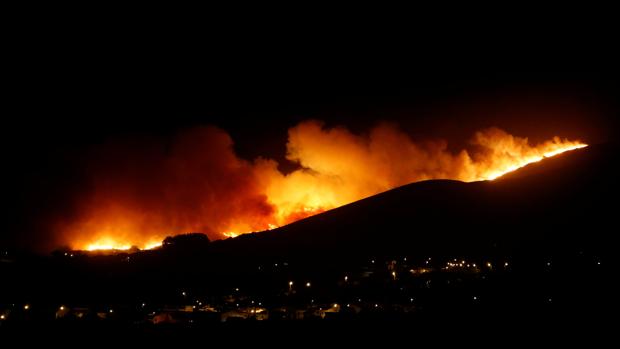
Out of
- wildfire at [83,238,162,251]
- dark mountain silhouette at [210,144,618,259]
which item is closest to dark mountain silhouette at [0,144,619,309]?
dark mountain silhouette at [210,144,618,259]

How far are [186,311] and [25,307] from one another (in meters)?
11.5

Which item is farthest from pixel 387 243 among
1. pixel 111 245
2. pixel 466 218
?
pixel 111 245

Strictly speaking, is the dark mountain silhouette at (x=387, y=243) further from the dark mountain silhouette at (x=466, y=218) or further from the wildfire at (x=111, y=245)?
the wildfire at (x=111, y=245)

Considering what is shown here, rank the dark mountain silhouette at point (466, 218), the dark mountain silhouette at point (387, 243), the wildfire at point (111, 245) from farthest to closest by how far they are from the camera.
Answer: the wildfire at point (111, 245), the dark mountain silhouette at point (466, 218), the dark mountain silhouette at point (387, 243)

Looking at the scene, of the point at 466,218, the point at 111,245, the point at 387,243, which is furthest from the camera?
the point at 111,245

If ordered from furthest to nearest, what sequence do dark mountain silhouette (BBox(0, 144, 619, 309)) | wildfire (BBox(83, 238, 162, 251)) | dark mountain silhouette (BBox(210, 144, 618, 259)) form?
wildfire (BBox(83, 238, 162, 251))
dark mountain silhouette (BBox(210, 144, 618, 259))
dark mountain silhouette (BBox(0, 144, 619, 309))

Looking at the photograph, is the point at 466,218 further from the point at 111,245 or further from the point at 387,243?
the point at 111,245

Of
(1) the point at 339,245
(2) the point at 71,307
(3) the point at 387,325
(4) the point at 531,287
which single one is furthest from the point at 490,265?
(2) the point at 71,307

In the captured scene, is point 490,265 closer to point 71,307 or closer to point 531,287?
point 531,287

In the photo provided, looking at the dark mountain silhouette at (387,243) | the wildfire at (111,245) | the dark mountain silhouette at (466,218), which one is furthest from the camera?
the wildfire at (111,245)

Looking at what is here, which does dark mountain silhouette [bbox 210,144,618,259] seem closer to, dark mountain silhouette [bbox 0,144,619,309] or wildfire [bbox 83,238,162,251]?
dark mountain silhouette [bbox 0,144,619,309]

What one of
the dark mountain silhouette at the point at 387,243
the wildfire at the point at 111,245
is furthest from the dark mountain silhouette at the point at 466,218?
the wildfire at the point at 111,245

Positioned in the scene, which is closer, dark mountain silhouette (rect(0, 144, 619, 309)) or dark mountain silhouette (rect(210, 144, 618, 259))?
dark mountain silhouette (rect(0, 144, 619, 309))

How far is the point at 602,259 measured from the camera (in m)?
38.5
